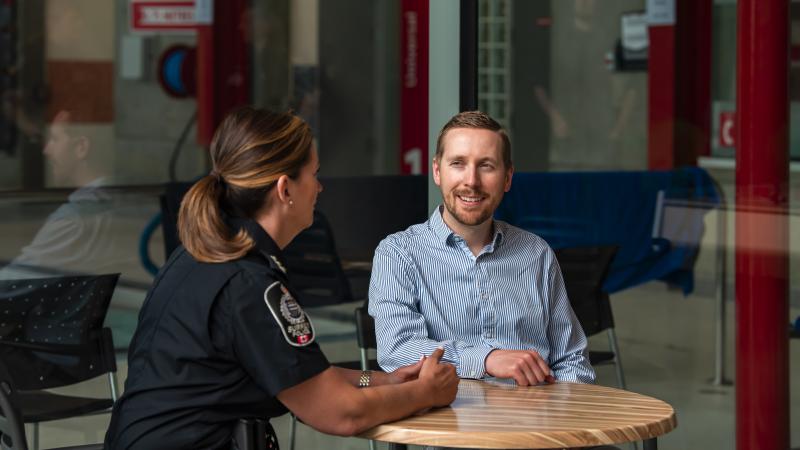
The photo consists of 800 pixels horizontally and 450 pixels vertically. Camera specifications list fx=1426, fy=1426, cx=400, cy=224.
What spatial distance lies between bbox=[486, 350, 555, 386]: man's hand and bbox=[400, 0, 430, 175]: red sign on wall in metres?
1.77

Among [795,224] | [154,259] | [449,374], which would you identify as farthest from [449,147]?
[154,259]

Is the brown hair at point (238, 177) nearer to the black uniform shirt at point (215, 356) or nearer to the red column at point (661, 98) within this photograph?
the black uniform shirt at point (215, 356)

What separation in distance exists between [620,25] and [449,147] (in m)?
1.48

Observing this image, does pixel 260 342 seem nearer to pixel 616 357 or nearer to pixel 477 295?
pixel 477 295

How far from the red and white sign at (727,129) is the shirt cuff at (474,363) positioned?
1.46 meters

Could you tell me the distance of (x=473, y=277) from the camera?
11.1ft

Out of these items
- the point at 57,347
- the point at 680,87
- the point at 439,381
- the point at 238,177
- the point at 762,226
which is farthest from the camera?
the point at 680,87

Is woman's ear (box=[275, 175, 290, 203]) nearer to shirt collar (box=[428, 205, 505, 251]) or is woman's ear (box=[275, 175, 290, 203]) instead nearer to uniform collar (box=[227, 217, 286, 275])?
uniform collar (box=[227, 217, 286, 275])

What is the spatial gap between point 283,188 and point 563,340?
1028mm

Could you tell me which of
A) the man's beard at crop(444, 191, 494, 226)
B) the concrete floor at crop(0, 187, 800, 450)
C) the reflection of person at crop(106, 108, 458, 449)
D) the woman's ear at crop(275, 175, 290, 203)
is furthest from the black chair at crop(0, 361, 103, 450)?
the concrete floor at crop(0, 187, 800, 450)

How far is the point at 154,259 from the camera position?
5262 mm

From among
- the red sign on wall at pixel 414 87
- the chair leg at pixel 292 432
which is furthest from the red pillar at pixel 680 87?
the chair leg at pixel 292 432

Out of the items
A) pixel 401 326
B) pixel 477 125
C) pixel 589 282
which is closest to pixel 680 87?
pixel 589 282

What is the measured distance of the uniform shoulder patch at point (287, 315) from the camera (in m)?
2.50
